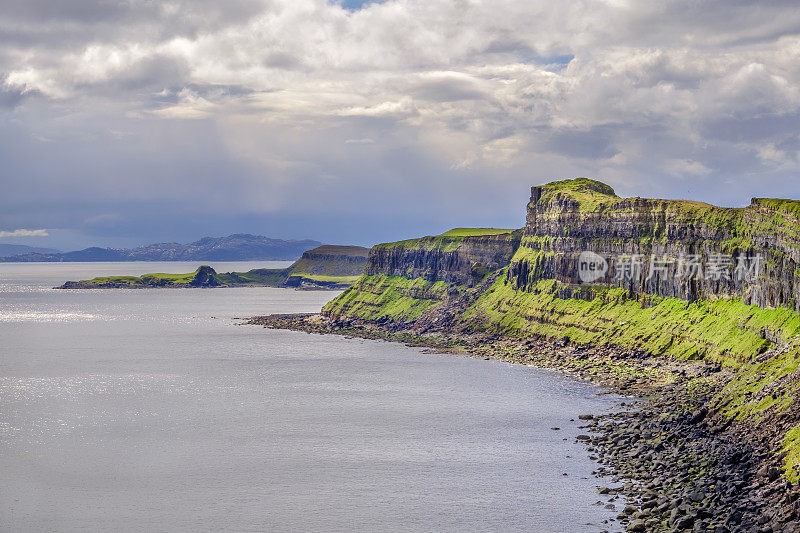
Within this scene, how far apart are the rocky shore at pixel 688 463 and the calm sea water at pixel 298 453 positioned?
175 inches

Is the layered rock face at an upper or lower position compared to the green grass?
upper

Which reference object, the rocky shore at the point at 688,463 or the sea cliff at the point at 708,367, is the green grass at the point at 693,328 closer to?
the sea cliff at the point at 708,367

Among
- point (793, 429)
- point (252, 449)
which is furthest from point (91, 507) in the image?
point (793, 429)

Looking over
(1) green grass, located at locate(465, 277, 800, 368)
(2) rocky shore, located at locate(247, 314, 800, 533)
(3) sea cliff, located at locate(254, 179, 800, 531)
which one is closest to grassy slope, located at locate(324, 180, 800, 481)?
(1) green grass, located at locate(465, 277, 800, 368)

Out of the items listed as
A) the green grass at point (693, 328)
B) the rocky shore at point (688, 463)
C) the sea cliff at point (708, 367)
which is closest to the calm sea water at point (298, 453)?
the rocky shore at point (688, 463)

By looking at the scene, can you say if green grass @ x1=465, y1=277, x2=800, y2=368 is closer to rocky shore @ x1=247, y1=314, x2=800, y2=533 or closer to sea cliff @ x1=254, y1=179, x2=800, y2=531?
sea cliff @ x1=254, y1=179, x2=800, y2=531

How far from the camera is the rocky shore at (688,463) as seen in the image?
248 feet

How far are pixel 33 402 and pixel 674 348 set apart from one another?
5147 inches

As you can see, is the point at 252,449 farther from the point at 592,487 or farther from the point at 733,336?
the point at 733,336

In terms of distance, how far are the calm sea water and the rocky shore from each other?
14.5 ft

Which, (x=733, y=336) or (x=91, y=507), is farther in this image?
(x=733, y=336)

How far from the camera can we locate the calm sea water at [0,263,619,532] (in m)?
84.6

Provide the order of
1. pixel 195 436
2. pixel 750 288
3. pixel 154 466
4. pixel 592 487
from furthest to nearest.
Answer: pixel 750 288, pixel 195 436, pixel 154 466, pixel 592 487

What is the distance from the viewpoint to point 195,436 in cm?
12006
